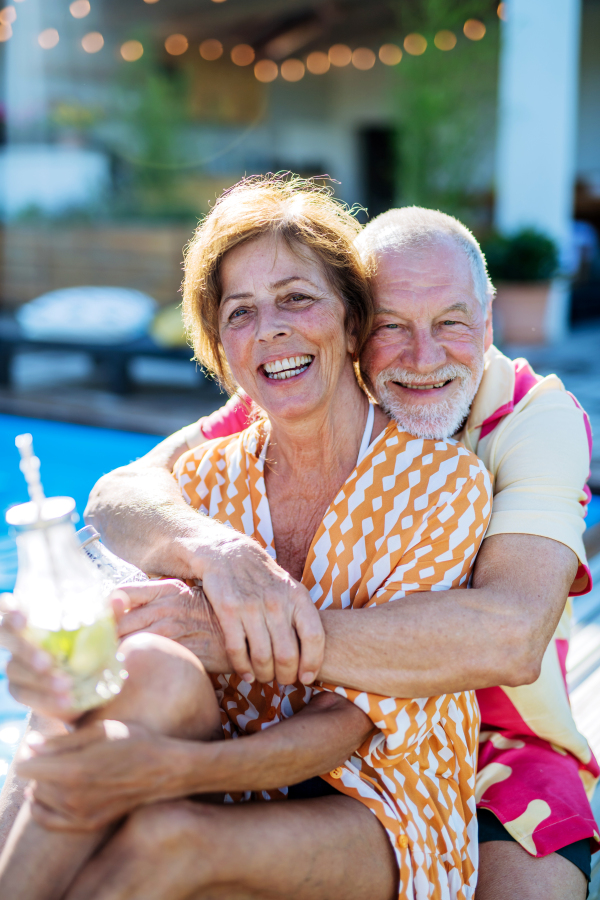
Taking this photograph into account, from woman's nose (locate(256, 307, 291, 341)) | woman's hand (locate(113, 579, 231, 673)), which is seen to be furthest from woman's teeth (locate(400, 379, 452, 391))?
woman's hand (locate(113, 579, 231, 673))

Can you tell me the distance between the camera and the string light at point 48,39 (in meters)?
11.6

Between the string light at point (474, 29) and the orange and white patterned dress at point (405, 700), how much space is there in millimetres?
8137

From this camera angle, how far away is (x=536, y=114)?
793 centimetres

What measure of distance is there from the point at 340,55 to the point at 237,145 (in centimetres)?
232

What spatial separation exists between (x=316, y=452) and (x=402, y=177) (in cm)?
757

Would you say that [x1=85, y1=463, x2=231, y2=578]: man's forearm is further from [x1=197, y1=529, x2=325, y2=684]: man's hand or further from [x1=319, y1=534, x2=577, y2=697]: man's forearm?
[x1=319, y1=534, x2=577, y2=697]: man's forearm

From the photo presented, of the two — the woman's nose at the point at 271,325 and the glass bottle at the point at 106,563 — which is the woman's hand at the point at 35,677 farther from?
the woman's nose at the point at 271,325

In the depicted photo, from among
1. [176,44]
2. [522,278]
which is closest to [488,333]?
[522,278]

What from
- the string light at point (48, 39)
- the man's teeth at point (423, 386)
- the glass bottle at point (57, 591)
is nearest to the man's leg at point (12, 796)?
the glass bottle at point (57, 591)

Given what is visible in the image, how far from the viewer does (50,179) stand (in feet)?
37.5

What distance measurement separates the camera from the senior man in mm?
1422

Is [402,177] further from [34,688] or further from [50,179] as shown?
[34,688]

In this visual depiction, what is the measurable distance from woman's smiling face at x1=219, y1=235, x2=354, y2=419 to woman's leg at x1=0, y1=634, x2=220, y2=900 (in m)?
0.62

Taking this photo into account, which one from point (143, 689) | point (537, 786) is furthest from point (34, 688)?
point (537, 786)
